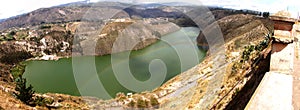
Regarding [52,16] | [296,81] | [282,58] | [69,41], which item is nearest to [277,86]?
[282,58]

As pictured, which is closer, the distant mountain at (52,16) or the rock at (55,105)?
the rock at (55,105)

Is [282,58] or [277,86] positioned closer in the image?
[277,86]

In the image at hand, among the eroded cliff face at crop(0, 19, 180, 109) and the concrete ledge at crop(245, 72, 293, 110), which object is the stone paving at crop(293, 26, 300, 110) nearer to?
the concrete ledge at crop(245, 72, 293, 110)

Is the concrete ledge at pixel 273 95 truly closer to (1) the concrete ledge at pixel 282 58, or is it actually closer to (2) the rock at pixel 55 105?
(1) the concrete ledge at pixel 282 58

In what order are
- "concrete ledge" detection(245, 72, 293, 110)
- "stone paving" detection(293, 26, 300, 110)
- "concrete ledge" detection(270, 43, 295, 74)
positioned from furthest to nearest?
1. "stone paving" detection(293, 26, 300, 110)
2. "concrete ledge" detection(270, 43, 295, 74)
3. "concrete ledge" detection(245, 72, 293, 110)

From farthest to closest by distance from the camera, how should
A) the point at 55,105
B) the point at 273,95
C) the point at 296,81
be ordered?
the point at 55,105
the point at 296,81
the point at 273,95

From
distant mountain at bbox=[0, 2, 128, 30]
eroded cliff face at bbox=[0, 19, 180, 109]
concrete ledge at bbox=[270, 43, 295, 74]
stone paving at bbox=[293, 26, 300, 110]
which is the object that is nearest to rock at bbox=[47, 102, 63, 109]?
stone paving at bbox=[293, 26, 300, 110]

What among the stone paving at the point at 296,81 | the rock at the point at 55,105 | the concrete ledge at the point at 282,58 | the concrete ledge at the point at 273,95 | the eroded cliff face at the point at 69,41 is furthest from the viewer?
the eroded cliff face at the point at 69,41

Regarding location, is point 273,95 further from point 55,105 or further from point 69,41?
point 69,41

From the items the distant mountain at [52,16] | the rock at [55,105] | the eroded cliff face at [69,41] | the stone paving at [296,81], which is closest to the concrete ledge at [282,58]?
the stone paving at [296,81]
